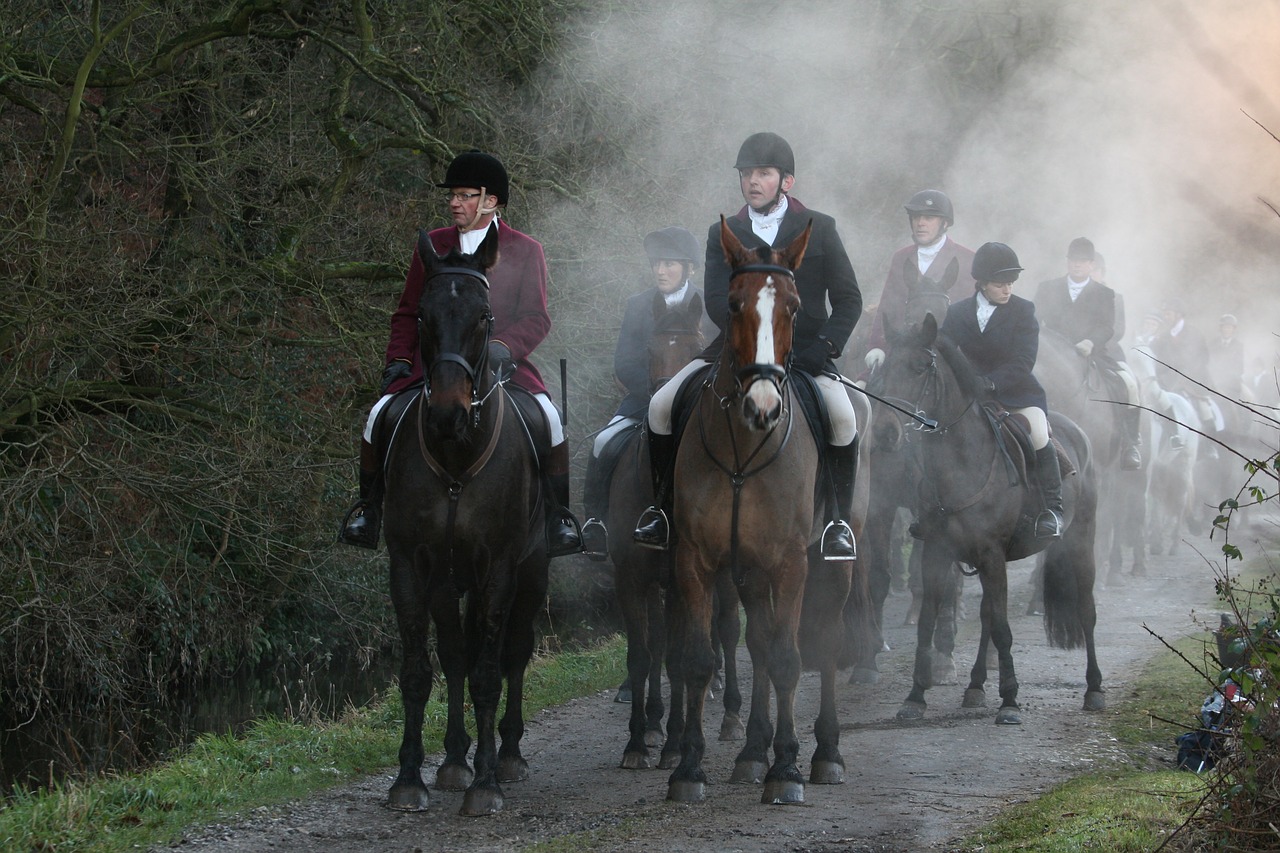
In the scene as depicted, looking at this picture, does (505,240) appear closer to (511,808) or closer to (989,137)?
(511,808)

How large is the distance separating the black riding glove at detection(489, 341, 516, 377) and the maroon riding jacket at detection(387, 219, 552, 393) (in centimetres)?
8

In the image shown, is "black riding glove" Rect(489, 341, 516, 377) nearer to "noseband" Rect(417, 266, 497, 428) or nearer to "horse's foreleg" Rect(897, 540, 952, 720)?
"noseband" Rect(417, 266, 497, 428)

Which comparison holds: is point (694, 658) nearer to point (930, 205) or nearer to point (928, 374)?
point (928, 374)

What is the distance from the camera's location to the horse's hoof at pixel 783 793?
6.81 m

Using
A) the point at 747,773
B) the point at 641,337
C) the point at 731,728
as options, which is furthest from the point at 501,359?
the point at 731,728

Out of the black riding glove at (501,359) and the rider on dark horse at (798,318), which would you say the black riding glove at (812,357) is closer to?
the rider on dark horse at (798,318)

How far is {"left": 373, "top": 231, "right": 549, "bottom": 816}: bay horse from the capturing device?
22.1 ft

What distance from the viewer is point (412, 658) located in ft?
23.4

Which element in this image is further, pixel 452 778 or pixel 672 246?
pixel 672 246

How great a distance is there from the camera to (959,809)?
6801mm

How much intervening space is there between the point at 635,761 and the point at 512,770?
757 millimetres

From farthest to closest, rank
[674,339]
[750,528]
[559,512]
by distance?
[674,339] → [559,512] → [750,528]

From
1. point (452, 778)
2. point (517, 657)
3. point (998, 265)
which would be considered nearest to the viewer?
point (452, 778)

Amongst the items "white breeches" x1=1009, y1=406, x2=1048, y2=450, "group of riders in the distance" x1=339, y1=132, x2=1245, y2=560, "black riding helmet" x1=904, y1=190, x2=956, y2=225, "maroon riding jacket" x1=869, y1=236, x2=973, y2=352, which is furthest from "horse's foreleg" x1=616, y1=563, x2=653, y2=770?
"black riding helmet" x1=904, y1=190, x2=956, y2=225
